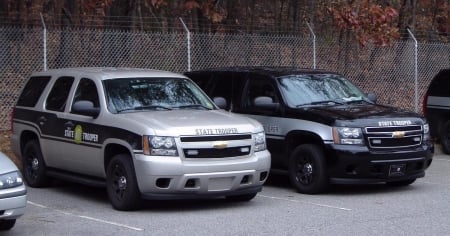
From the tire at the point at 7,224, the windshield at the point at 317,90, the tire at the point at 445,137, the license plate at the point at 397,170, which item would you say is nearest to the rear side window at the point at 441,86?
the tire at the point at 445,137

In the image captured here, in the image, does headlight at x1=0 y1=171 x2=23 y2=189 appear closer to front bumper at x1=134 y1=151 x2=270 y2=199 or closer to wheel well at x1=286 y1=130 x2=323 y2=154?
front bumper at x1=134 y1=151 x2=270 y2=199

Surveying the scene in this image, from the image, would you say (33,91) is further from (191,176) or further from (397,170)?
(397,170)

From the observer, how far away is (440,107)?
54.3ft

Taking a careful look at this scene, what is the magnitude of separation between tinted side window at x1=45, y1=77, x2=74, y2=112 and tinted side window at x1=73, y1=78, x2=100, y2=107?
0.26 meters

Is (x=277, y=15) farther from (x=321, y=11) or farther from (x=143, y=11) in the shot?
(x=143, y=11)

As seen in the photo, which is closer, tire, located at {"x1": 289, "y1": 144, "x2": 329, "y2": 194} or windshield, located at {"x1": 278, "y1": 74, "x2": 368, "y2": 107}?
tire, located at {"x1": 289, "y1": 144, "x2": 329, "y2": 194}

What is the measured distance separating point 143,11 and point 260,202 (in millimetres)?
11968

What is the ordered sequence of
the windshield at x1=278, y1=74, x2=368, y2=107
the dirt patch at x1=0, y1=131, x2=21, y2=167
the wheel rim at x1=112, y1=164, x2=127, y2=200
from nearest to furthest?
1. the wheel rim at x1=112, y1=164, x2=127, y2=200
2. the windshield at x1=278, y1=74, x2=368, y2=107
3. the dirt patch at x1=0, y1=131, x2=21, y2=167

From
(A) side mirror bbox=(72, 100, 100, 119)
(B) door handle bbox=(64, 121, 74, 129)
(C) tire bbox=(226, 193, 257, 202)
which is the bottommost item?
(C) tire bbox=(226, 193, 257, 202)

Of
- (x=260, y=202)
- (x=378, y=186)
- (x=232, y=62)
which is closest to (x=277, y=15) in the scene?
(x=232, y=62)

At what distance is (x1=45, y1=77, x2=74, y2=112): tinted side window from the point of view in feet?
37.9

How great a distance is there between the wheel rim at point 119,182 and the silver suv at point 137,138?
0.01 metres

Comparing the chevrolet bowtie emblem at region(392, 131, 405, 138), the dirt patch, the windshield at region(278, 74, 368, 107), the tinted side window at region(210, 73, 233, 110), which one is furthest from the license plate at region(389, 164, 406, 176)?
the dirt patch

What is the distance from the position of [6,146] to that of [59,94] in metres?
3.10
